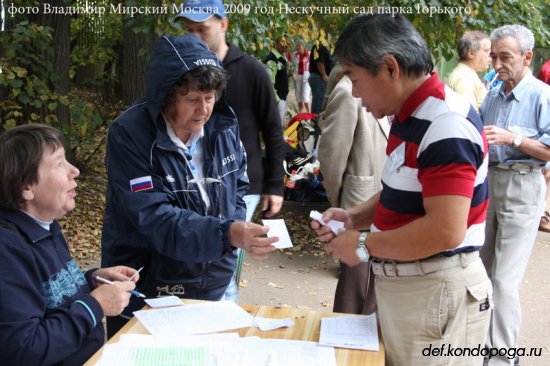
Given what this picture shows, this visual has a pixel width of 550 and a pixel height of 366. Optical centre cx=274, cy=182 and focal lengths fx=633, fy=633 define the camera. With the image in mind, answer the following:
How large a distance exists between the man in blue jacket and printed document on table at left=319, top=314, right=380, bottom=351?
1.16 feet

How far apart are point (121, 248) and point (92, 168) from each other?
6141 millimetres

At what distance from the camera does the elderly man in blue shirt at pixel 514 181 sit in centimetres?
393

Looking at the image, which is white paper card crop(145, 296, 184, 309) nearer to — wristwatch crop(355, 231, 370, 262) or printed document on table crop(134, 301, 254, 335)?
printed document on table crop(134, 301, 254, 335)

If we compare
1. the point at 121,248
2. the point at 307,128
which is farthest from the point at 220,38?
the point at 307,128

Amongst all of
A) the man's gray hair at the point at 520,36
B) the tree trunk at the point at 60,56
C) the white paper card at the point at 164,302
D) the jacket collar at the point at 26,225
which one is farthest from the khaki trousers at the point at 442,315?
the tree trunk at the point at 60,56

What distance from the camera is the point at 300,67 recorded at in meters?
13.9

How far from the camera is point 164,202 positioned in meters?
2.37

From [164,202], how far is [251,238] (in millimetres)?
363

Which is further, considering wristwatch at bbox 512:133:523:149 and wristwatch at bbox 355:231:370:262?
wristwatch at bbox 512:133:523:149

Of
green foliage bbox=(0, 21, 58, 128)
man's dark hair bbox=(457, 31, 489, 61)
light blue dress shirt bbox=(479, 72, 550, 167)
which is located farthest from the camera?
green foliage bbox=(0, 21, 58, 128)

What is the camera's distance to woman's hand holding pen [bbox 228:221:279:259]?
7.50 feet

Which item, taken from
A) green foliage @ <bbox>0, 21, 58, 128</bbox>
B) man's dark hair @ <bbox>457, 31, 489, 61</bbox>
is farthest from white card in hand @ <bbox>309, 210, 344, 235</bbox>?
green foliage @ <bbox>0, 21, 58, 128</bbox>

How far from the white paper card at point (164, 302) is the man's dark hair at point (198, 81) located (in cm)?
76

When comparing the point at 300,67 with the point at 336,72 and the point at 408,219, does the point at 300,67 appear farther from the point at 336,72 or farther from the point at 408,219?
the point at 408,219
